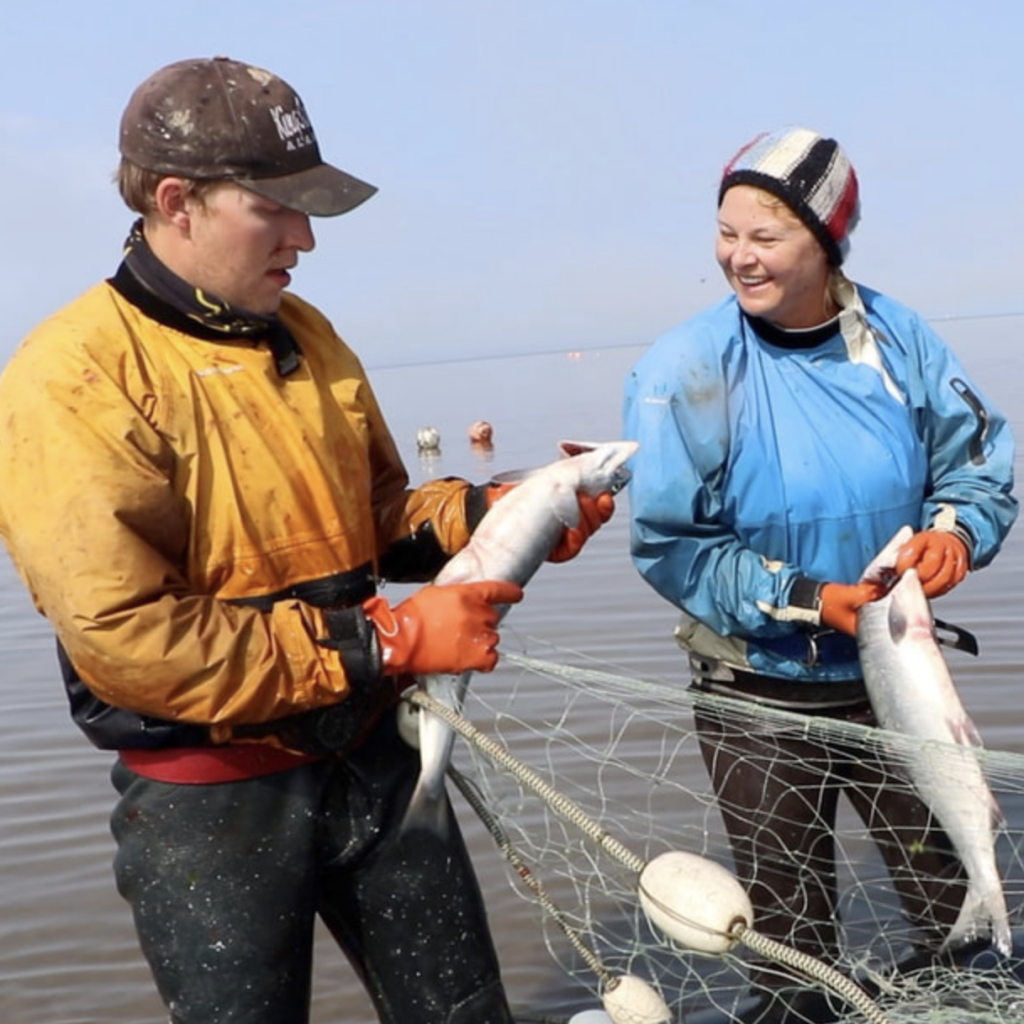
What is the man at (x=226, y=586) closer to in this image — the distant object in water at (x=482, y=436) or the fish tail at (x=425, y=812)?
the fish tail at (x=425, y=812)

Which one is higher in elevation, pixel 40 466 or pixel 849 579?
pixel 40 466

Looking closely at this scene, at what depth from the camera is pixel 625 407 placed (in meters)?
4.07

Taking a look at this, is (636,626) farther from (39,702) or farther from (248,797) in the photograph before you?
(248,797)

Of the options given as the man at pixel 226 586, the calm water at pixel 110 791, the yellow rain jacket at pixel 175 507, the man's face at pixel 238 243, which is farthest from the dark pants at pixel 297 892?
the man's face at pixel 238 243

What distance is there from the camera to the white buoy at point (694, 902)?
2.88 m

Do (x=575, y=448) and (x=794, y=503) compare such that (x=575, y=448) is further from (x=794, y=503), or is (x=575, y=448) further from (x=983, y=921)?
(x=983, y=921)

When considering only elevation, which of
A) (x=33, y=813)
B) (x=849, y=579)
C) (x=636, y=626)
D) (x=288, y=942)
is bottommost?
(x=636, y=626)

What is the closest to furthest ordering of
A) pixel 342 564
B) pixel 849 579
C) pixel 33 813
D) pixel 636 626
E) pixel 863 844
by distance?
1. pixel 342 564
2. pixel 849 579
3. pixel 863 844
4. pixel 33 813
5. pixel 636 626

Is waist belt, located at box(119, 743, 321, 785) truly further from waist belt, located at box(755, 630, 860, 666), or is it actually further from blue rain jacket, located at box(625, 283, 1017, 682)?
waist belt, located at box(755, 630, 860, 666)

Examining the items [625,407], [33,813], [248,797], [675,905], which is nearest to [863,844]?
[625,407]

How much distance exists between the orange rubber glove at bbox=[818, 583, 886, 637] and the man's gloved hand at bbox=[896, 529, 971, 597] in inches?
5.0

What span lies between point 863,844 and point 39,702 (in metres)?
5.28

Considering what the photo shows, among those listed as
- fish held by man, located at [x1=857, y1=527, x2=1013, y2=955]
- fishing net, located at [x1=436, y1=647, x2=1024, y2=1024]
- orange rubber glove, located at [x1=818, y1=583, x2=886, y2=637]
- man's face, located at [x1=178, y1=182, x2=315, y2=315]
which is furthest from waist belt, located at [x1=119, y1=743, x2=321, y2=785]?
fish held by man, located at [x1=857, y1=527, x2=1013, y2=955]

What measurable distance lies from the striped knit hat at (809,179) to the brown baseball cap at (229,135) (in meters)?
1.34
